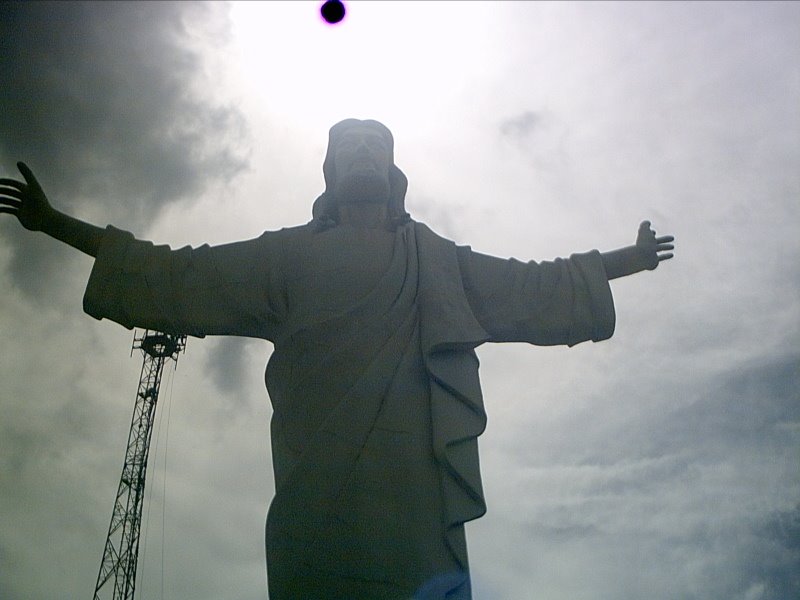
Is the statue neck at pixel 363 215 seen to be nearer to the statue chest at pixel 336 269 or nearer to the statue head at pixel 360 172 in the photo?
the statue head at pixel 360 172

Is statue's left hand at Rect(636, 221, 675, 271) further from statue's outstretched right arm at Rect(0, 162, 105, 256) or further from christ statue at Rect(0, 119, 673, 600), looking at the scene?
statue's outstretched right arm at Rect(0, 162, 105, 256)

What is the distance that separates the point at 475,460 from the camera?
6.77 meters

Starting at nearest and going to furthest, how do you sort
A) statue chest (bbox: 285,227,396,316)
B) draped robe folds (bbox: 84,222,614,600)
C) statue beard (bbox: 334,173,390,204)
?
draped robe folds (bbox: 84,222,614,600)
statue chest (bbox: 285,227,396,316)
statue beard (bbox: 334,173,390,204)

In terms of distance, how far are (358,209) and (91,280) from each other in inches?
105

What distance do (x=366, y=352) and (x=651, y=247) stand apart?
3171mm

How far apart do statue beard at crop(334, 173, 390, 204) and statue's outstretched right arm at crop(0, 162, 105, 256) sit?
238 cm

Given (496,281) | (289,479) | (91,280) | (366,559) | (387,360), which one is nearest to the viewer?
(366,559)

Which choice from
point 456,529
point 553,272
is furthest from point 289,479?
point 553,272

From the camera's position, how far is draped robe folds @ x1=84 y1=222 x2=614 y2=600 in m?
6.31

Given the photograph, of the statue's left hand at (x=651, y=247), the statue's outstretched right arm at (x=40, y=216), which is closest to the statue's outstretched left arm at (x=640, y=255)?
the statue's left hand at (x=651, y=247)

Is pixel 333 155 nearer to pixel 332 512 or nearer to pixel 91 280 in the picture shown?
pixel 91 280

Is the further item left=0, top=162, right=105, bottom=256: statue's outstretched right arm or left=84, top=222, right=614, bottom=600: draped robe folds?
left=0, top=162, right=105, bottom=256: statue's outstretched right arm

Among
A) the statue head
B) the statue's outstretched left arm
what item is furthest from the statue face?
the statue's outstretched left arm

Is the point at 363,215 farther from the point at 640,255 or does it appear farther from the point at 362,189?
the point at 640,255
